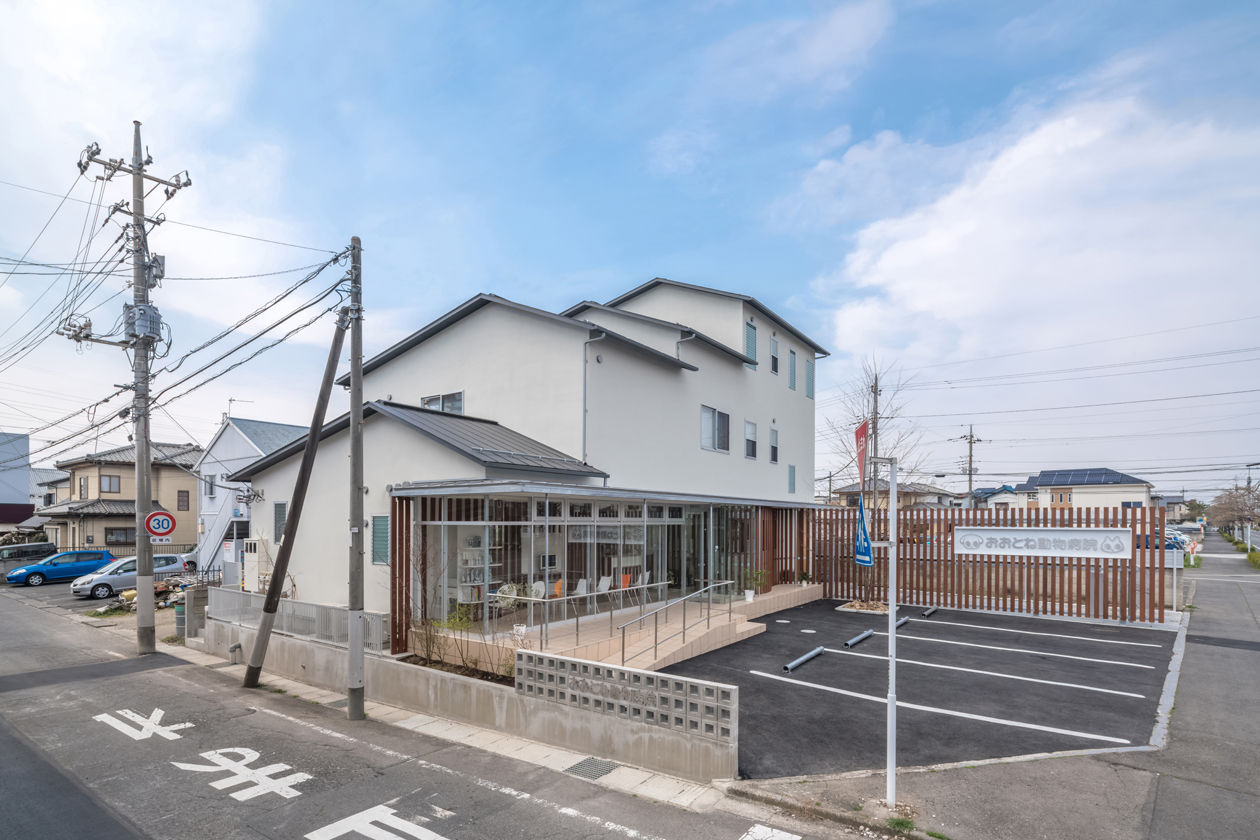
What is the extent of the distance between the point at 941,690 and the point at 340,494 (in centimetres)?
1292

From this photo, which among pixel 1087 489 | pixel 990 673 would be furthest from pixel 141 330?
pixel 1087 489

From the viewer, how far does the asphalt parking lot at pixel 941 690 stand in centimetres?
825

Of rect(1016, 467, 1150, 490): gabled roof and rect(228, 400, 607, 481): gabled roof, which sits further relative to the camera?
rect(1016, 467, 1150, 490): gabled roof

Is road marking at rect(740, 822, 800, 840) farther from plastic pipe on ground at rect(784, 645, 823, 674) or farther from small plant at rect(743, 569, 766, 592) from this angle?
small plant at rect(743, 569, 766, 592)

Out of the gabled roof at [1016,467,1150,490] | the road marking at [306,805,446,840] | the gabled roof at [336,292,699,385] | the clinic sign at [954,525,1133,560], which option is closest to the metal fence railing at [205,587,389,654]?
the road marking at [306,805,446,840]

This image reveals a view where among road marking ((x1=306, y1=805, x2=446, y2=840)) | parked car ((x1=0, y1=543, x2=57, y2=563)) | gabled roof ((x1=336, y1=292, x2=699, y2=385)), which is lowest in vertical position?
parked car ((x1=0, y1=543, x2=57, y2=563))

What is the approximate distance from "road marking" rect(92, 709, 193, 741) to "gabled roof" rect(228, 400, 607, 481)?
600cm

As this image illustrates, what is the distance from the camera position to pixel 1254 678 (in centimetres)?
1120

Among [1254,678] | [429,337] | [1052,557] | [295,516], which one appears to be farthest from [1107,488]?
[295,516]

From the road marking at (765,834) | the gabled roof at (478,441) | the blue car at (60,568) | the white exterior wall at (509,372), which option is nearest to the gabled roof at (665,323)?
the white exterior wall at (509,372)

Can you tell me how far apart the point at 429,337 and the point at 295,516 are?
7547mm

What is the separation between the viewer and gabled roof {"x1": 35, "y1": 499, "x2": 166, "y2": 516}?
3938 centimetres

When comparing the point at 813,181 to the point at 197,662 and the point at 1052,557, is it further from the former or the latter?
the point at 197,662

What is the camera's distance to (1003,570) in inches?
710
